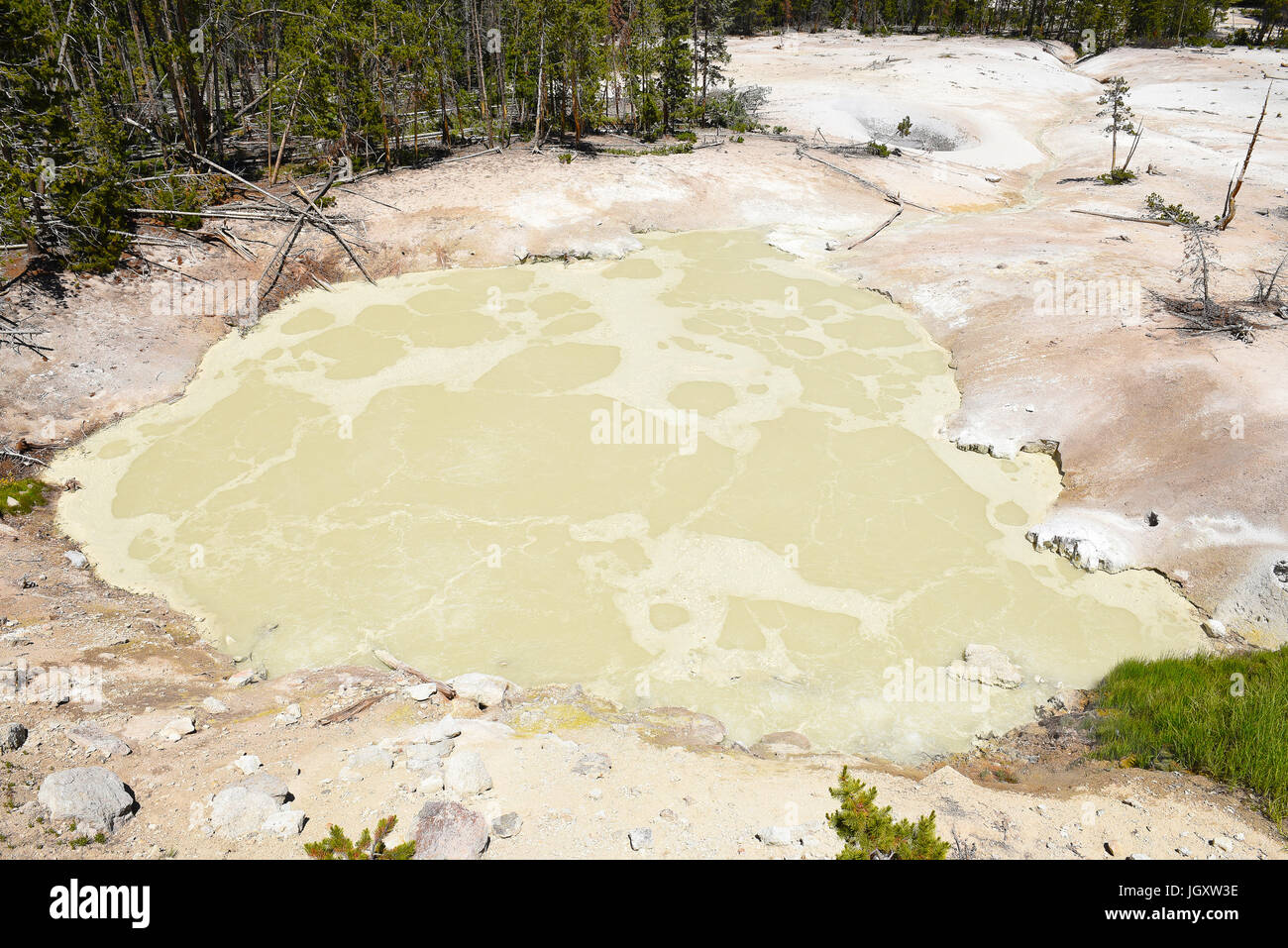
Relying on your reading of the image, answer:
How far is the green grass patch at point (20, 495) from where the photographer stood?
35.4 ft

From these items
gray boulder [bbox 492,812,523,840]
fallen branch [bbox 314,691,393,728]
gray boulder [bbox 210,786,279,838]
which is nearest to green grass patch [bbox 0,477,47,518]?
fallen branch [bbox 314,691,393,728]

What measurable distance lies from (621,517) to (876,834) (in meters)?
6.80

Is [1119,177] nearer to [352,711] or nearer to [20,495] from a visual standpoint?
[352,711]

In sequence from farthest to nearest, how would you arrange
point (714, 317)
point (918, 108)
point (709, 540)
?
point (918, 108) → point (714, 317) → point (709, 540)

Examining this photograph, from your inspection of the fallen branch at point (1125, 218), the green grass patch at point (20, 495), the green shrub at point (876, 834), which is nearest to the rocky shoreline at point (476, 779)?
the green shrub at point (876, 834)

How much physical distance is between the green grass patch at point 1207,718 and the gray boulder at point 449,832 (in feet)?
19.8

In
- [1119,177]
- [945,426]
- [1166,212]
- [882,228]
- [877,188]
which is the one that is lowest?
[945,426]

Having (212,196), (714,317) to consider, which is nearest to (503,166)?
(212,196)

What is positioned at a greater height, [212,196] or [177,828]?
[212,196]

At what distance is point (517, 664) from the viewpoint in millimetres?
8797

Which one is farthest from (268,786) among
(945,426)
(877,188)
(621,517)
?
(877,188)

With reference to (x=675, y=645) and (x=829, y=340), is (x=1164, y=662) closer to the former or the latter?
(x=675, y=645)

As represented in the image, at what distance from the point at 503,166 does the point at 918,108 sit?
18721 millimetres

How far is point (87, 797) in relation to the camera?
505 cm
